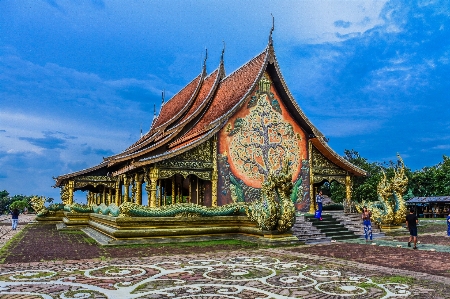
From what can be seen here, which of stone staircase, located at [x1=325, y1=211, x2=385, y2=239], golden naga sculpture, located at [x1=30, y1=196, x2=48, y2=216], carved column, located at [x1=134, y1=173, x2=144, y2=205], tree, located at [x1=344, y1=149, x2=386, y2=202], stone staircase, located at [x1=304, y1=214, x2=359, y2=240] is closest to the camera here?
stone staircase, located at [x1=304, y1=214, x2=359, y2=240]

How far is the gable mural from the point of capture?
551 inches

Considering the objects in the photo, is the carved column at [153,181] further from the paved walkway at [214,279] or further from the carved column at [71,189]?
the carved column at [71,189]

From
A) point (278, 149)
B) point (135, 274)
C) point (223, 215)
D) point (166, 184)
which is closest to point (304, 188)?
point (278, 149)

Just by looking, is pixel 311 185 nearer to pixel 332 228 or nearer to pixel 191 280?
pixel 332 228

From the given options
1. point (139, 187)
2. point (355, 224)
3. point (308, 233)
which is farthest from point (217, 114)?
point (355, 224)

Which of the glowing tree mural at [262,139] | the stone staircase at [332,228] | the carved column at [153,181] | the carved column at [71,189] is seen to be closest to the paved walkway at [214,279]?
the stone staircase at [332,228]

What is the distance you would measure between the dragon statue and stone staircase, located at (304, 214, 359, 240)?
2239 millimetres

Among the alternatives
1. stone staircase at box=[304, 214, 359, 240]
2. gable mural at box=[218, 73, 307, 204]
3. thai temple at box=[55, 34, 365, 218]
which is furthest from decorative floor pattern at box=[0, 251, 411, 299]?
gable mural at box=[218, 73, 307, 204]

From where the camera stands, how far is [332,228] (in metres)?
12.7

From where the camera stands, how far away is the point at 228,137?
14.2 meters

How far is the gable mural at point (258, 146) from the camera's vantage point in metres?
14.0

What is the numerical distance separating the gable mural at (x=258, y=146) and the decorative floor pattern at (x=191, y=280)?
6.66m

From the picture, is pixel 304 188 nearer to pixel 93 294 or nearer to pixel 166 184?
pixel 166 184

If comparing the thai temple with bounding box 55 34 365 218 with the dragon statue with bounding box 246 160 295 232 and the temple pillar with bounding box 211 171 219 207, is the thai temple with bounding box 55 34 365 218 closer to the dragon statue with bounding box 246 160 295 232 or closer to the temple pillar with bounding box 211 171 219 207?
the temple pillar with bounding box 211 171 219 207
